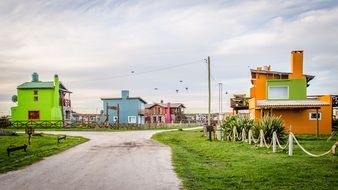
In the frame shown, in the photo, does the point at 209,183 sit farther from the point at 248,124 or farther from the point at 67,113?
the point at 67,113

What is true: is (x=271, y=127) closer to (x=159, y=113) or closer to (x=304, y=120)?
(x=304, y=120)

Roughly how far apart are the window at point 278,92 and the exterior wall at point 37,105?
121ft

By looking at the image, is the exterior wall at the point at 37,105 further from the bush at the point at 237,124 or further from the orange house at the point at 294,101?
the bush at the point at 237,124

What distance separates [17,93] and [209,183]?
56076 millimetres

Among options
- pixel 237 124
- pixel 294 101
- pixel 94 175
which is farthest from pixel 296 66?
pixel 94 175

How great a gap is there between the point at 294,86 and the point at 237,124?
42.5 feet

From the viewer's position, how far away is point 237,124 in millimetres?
26391

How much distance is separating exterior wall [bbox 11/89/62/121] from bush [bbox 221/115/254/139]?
38570 millimetres

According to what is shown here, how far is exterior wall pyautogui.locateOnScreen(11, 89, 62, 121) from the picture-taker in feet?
192

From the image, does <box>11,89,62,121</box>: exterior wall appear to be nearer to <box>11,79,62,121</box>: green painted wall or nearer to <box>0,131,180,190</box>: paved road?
<box>11,79,62,121</box>: green painted wall

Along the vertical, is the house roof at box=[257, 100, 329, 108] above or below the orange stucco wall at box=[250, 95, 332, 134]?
above

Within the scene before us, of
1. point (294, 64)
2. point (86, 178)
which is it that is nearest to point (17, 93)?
point (294, 64)

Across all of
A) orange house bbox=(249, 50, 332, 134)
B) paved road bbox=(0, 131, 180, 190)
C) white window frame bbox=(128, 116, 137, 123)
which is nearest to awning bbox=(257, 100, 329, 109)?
orange house bbox=(249, 50, 332, 134)

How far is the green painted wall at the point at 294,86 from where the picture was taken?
36.2 meters
